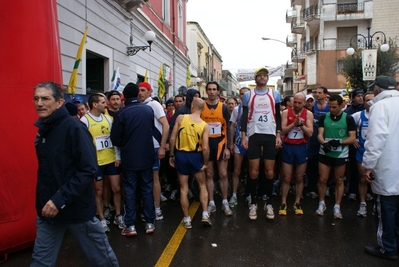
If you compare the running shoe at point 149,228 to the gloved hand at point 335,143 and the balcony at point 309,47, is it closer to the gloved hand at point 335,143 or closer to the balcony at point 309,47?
the gloved hand at point 335,143

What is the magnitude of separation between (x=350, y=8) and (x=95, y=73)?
29.9 meters

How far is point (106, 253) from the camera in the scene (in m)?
2.94

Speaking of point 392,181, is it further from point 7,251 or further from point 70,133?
point 7,251

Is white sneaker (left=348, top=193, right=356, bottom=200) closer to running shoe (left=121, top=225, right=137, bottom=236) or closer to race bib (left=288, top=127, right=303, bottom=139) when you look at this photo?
race bib (left=288, top=127, right=303, bottom=139)

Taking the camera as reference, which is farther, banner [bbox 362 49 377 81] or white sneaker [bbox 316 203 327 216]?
banner [bbox 362 49 377 81]

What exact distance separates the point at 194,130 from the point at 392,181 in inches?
100

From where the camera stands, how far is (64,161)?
8.90 feet

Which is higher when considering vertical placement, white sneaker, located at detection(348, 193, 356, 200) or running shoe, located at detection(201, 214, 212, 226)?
running shoe, located at detection(201, 214, 212, 226)

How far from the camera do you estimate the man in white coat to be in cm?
381

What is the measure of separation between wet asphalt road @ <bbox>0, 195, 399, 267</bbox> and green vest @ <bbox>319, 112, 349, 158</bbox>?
1038 mm

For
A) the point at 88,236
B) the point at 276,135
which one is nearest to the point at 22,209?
the point at 88,236

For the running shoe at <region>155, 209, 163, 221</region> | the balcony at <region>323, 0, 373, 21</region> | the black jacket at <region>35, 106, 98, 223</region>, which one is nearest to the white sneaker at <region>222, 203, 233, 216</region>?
the running shoe at <region>155, 209, 163, 221</region>

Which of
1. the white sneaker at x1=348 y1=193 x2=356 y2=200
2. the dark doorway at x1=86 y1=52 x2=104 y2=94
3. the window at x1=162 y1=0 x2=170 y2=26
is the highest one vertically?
the window at x1=162 y1=0 x2=170 y2=26

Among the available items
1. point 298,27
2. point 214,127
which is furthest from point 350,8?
point 214,127
